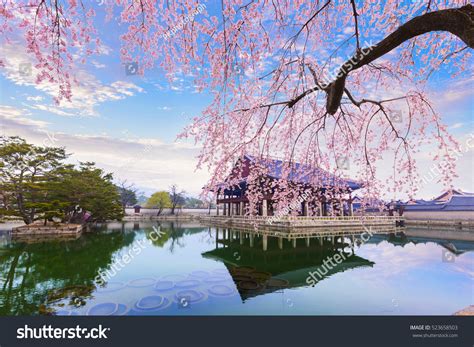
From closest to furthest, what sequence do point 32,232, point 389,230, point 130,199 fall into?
point 32,232, point 389,230, point 130,199

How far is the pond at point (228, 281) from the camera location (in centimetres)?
709

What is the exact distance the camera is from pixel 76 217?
2438 cm

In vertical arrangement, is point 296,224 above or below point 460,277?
above

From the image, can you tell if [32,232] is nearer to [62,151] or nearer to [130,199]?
[62,151]

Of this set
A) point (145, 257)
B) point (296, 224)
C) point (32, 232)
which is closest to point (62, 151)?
point (32, 232)

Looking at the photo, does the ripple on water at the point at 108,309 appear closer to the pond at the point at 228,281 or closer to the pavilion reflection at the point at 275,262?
the pond at the point at 228,281

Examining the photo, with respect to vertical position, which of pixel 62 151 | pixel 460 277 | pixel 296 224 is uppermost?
pixel 62 151

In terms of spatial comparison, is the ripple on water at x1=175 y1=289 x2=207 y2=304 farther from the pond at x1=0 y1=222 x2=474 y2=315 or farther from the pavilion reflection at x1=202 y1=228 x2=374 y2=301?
the pavilion reflection at x1=202 y1=228 x2=374 y2=301

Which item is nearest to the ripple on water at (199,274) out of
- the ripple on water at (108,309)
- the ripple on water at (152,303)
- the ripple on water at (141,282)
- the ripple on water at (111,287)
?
the ripple on water at (141,282)

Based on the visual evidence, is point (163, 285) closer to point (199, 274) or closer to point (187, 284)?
point (187, 284)
